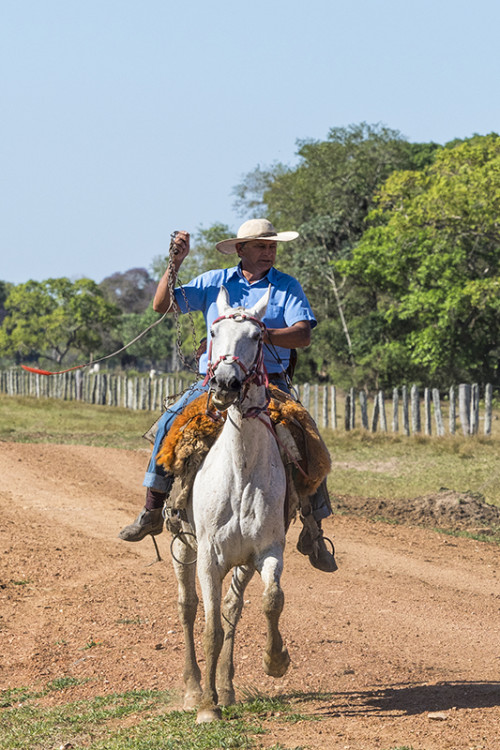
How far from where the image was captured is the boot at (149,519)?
24.2 feet

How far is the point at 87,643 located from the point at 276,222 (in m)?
39.5

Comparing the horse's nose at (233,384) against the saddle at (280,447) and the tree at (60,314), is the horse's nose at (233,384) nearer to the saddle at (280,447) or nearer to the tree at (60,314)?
the saddle at (280,447)

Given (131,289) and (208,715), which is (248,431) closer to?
(208,715)

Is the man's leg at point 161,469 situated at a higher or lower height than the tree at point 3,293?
lower

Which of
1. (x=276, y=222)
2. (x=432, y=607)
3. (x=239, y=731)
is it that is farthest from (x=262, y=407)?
(x=276, y=222)

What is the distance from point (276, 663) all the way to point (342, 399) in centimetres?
3793

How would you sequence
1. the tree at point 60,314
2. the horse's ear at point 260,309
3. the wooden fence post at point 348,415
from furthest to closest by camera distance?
the tree at point 60,314 < the wooden fence post at point 348,415 < the horse's ear at point 260,309

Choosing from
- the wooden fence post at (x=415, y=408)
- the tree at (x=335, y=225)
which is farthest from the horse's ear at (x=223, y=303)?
the tree at (x=335, y=225)

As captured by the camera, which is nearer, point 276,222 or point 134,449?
point 134,449

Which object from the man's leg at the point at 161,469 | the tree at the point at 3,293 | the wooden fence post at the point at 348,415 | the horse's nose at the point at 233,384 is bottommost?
the wooden fence post at the point at 348,415

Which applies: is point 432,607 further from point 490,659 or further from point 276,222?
point 276,222

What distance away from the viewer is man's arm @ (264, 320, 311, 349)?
604cm

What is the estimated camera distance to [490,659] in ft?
25.3

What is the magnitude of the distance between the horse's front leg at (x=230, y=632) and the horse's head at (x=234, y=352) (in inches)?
59.0
